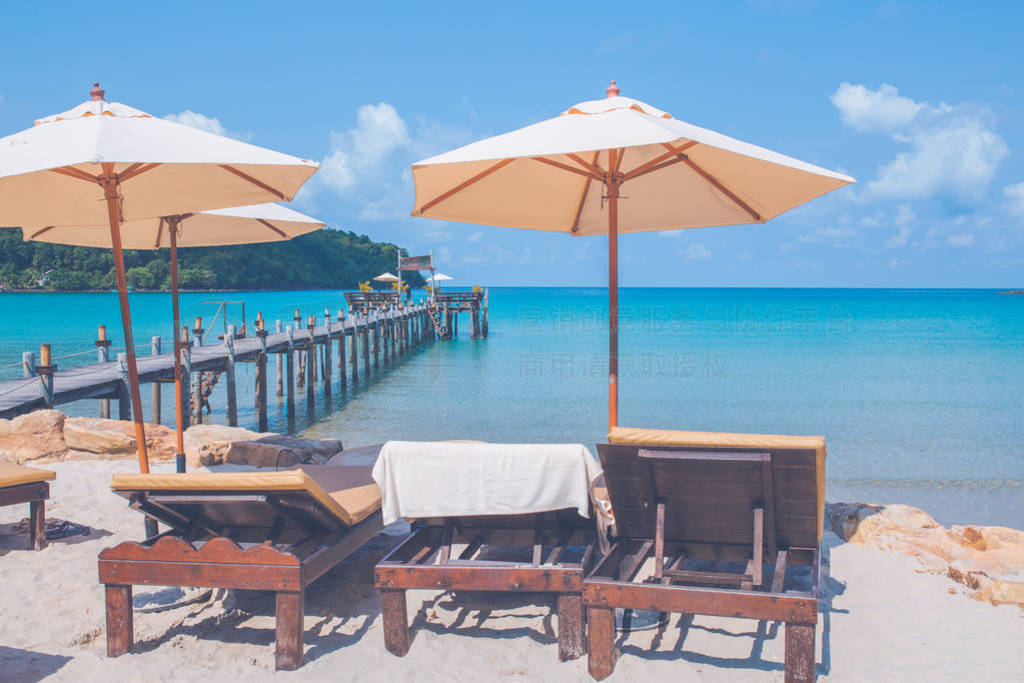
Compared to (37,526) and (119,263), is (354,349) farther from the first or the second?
(119,263)

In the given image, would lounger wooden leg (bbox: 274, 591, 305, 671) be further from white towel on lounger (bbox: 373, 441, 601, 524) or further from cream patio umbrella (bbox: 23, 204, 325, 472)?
cream patio umbrella (bbox: 23, 204, 325, 472)

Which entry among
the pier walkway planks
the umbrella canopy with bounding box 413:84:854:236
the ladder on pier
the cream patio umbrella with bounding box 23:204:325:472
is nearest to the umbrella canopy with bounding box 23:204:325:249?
the cream patio umbrella with bounding box 23:204:325:472

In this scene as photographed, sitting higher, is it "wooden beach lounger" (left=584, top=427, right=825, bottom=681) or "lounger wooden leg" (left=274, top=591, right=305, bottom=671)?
"wooden beach lounger" (left=584, top=427, right=825, bottom=681)

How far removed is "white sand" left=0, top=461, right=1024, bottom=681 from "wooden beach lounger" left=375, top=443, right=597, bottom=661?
0.18 metres

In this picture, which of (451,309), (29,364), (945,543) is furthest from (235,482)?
(451,309)

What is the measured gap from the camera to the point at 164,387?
20.7 m

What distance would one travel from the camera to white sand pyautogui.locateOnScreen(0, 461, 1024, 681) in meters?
3.18

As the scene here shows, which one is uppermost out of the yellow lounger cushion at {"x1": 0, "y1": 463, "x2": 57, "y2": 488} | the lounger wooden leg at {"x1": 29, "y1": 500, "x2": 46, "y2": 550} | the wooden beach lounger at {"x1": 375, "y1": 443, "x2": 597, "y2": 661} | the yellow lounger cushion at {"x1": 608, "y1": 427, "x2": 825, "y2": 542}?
the yellow lounger cushion at {"x1": 608, "y1": 427, "x2": 825, "y2": 542}

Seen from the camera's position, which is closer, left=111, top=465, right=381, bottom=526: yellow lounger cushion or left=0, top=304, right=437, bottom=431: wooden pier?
left=111, top=465, right=381, bottom=526: yellow lounger cushion

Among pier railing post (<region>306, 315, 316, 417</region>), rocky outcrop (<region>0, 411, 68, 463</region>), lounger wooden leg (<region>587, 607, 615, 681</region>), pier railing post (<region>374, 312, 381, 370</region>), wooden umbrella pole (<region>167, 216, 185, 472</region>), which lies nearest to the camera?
lounger wooden leg (<region>587, 607, 615, 681</region>)

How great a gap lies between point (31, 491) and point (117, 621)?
147 cm

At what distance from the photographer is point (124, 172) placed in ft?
14.1

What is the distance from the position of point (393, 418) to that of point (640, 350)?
60.5ft

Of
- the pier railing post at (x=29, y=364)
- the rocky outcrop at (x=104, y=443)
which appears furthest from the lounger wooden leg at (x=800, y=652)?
the pier railing post at (x=29, y=364)
